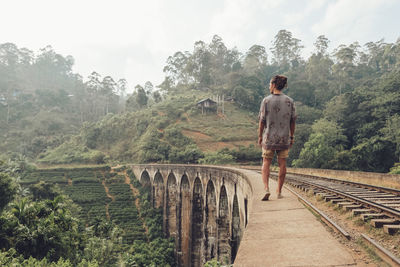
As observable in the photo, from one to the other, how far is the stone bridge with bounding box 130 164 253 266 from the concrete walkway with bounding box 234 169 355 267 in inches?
257

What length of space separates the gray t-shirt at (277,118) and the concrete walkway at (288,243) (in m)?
1.06

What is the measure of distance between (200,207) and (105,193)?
18.1 metres

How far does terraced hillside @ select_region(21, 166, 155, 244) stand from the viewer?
2864 cm

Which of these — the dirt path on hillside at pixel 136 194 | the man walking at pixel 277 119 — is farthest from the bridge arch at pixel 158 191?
the man walking at pixel 277 119

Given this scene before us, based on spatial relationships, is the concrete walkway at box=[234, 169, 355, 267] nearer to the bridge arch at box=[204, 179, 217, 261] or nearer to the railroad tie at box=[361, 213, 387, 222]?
the railroad tie at box=[361, 213, 387, 222]

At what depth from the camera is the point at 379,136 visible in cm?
2752

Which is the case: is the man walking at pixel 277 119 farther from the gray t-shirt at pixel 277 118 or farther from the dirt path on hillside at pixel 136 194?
the dirt path on hillside at pixel 136 194

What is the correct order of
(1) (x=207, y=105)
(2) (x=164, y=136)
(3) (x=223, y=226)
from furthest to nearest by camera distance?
(1) (x=207, y=105)
(2) (x=164, y=136)
(3) (x=223, y=226)

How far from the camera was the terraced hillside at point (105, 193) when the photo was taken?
94.0ft

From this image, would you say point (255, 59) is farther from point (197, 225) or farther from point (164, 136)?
point (197, 225)

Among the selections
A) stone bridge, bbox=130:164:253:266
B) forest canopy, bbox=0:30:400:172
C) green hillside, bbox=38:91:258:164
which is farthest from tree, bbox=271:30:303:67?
stone bridge, bbox=130:164:253:266

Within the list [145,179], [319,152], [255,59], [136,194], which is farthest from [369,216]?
[255,59]

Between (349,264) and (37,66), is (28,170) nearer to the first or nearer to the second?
(349,264)

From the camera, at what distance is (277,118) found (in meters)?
Result: 4.06
